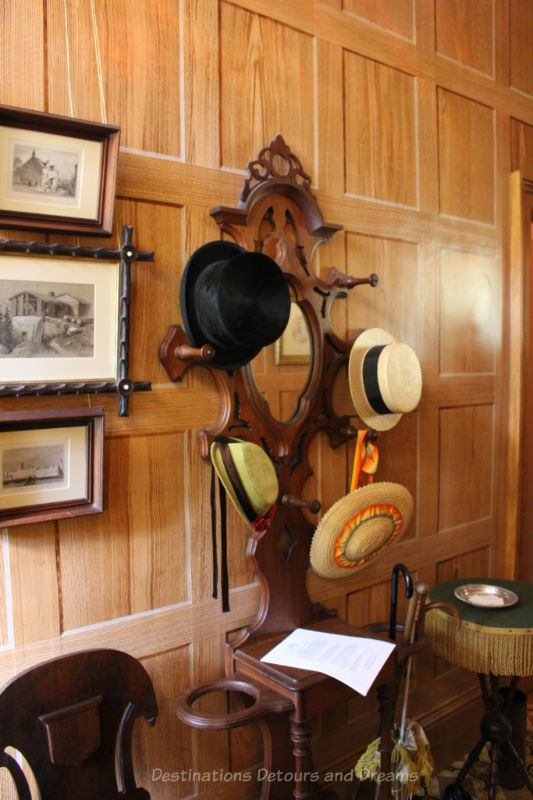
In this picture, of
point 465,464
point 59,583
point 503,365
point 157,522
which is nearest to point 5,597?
point 59,583

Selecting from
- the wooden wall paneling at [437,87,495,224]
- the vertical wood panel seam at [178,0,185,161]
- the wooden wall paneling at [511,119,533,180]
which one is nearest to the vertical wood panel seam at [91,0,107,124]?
the vertical wood panel seam at [178,0,185,161]

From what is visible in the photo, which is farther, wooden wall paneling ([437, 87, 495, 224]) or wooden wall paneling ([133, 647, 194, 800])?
wooden wall paneling ([437, 87, 495, 224])

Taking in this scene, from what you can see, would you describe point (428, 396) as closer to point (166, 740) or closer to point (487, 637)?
point (487, 637)

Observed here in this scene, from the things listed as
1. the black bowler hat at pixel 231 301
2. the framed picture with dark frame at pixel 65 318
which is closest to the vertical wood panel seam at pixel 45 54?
the framed picture with dark frame at pixel 65 318

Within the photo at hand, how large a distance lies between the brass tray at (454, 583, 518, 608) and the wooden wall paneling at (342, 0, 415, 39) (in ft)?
6.49

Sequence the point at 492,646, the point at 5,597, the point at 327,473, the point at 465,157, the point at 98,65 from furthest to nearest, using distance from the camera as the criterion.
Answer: the point at 465,157, the point at 327,473, the point at 492,646, the point at 98,65, the point at 5,597

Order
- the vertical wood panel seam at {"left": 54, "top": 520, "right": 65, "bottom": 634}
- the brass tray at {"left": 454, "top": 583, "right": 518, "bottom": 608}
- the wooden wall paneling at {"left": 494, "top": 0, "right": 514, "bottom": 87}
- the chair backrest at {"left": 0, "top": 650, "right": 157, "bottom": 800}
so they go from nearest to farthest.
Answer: the chair backrest at {"left": 0, "top": 650, "right": 157, "bottom": 800} → the vertical wood panel seam at {"left": 54, "top": 520, "right": 65, "bottom": 634} → the brass tray at {"left": 454, "top": 583, "right": 518, "bottom": 608} → the wooden wall paneling at {"left": 494, "top": 0, "right": 514, "bottom": 87}

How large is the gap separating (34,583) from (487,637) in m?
1.35

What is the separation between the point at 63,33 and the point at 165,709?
171cm

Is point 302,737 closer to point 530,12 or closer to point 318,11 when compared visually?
point 318,11

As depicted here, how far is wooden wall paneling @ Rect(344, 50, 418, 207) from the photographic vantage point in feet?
6.95

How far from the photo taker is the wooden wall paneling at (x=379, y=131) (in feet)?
6.95

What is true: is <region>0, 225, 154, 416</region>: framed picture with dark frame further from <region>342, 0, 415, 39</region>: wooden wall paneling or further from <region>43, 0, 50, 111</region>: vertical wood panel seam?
<region>342, 0, 415, 39</region>: wooden wall paneling

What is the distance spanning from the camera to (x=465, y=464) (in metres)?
2.57
